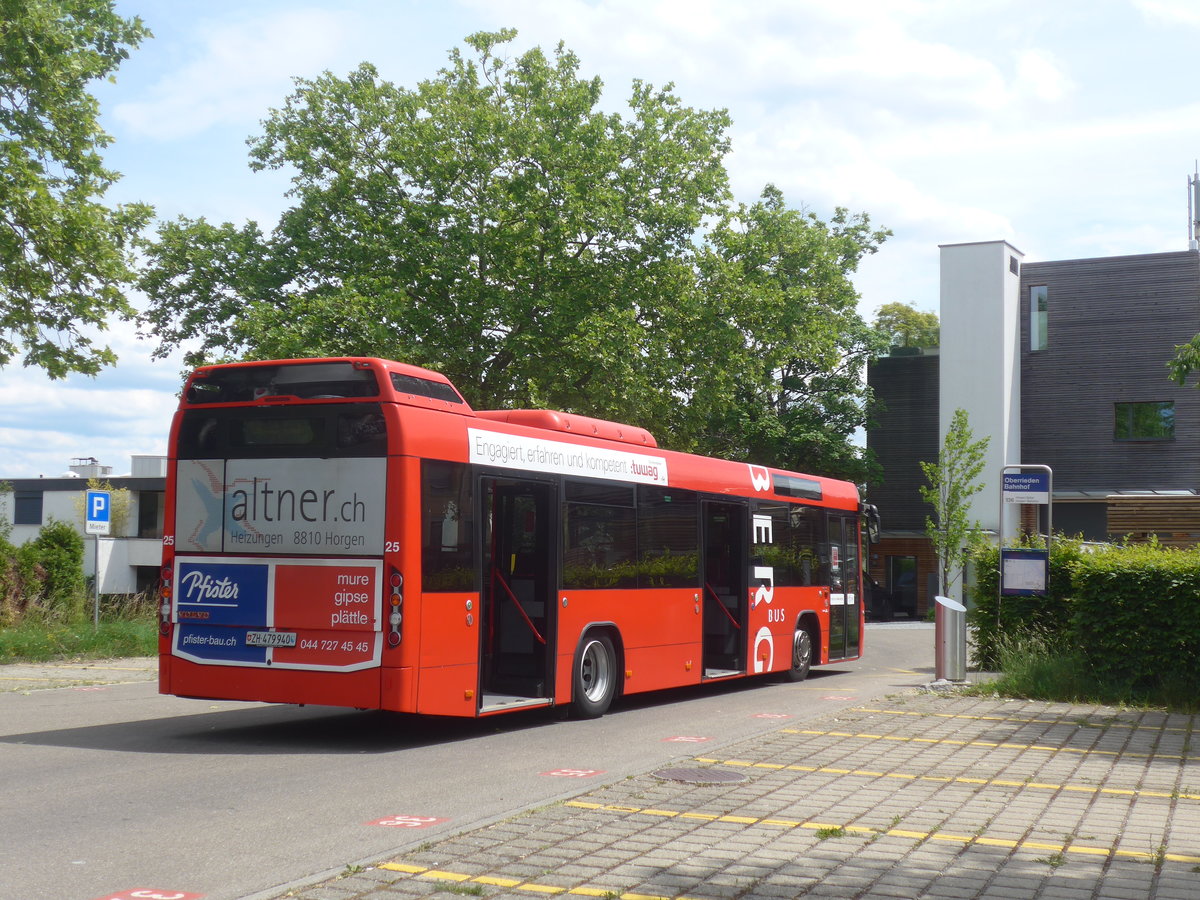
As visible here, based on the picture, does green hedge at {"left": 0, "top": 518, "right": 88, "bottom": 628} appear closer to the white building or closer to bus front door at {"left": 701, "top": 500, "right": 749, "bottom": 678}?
bus front door at {"left": 701, "top": 500, "right": 749, "bottom": 678}

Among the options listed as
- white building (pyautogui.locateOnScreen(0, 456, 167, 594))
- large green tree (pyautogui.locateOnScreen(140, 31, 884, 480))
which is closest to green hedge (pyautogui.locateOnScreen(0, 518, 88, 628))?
large green tree (pyautogui.locateOnScreen(140, 31, 884, 480))

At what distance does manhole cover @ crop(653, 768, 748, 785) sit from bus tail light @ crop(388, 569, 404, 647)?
2.51 metres

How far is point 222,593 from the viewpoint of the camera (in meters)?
11.2

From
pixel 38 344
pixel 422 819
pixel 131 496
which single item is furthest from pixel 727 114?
pixel 131 496

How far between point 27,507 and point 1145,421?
2124 inches

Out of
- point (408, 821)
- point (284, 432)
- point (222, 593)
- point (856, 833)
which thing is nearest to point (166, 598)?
point (222, 593)

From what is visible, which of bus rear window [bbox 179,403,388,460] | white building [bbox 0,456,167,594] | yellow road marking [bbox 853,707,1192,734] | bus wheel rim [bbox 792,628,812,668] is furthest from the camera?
white building [bbox 0,456,167,594]

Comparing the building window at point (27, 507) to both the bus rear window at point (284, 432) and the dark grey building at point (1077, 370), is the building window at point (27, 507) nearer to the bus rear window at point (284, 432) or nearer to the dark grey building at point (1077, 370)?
the dark grey building at point (1077, 370)

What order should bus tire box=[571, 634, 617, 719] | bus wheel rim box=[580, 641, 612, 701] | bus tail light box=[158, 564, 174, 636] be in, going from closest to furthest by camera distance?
1. bus tail light box=[158, 564, 174, 636]
2. bus tire box=[571, 634, 617, 719]
3. bus wheel rim box=[580, 641, 612, 701]

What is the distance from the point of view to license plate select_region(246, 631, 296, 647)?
10.9 metres

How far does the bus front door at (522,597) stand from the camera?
41.2 ft

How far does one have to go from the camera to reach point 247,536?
11234mm

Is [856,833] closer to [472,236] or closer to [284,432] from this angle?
[284,432]

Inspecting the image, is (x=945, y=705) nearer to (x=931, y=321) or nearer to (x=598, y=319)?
(x=598, y=319)
